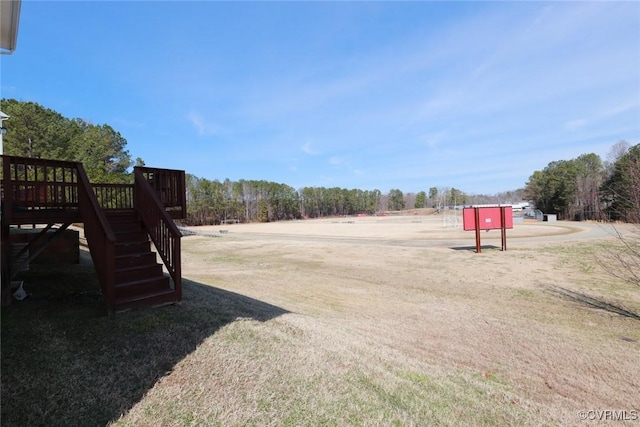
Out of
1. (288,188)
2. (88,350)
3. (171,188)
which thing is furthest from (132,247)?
(288,188)

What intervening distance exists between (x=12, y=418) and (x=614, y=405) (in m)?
5.24

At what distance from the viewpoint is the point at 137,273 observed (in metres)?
4.81

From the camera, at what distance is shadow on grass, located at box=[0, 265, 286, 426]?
7.97 ft

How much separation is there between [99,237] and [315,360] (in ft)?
11.7

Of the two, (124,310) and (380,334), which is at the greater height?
(124,310)

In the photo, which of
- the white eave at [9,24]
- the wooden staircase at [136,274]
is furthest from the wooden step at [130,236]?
the white eave at [9,24]

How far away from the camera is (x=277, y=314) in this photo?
201 inches

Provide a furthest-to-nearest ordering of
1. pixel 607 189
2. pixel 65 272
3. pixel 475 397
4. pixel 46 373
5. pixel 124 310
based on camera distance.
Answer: pixel 65 272, pixel 607 189, pixel 124 310, pixel 475 397, pixel 46 373

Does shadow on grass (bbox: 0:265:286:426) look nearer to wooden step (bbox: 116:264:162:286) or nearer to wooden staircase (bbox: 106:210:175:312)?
wooden staircase (bbox: 106:210:175:312)

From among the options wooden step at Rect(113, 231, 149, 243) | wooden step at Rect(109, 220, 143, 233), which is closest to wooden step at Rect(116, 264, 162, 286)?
wooden step at Rect(113, 231, 149, 243)

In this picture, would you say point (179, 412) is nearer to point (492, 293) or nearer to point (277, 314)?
point (277, 314)

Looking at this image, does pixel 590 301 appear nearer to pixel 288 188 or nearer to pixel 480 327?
pixel 480 327

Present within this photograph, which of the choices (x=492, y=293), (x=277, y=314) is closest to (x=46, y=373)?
(x=277, y=314)

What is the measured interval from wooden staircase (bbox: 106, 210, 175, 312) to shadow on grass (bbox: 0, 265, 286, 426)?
6.9 inches
